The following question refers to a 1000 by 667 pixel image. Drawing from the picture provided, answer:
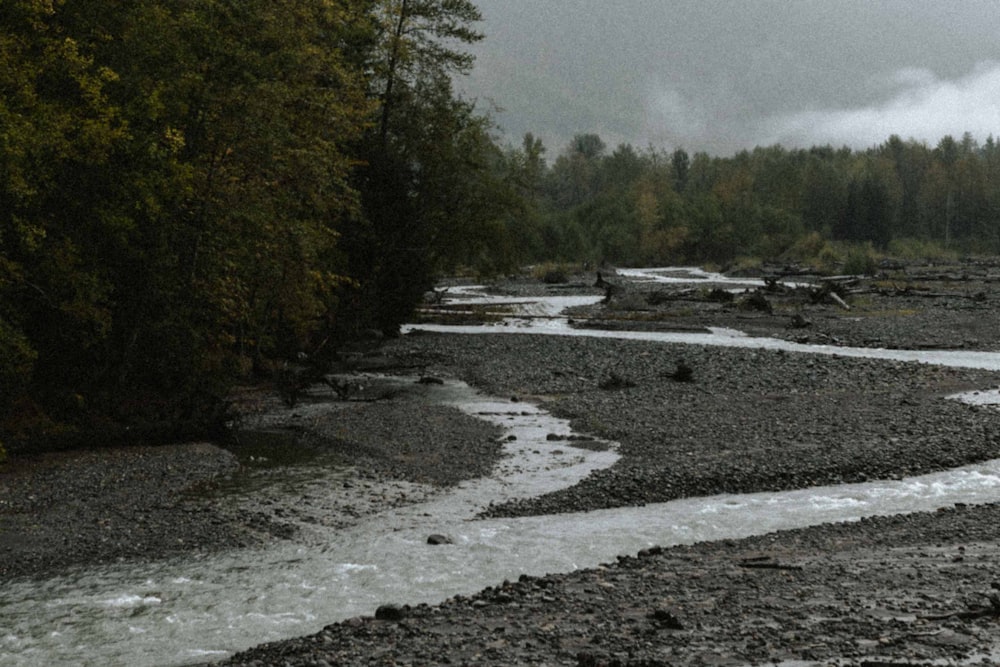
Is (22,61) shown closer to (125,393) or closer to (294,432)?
(125,393)

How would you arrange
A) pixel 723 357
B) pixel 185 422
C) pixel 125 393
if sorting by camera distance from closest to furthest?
pixel 185 422
pixel 125 393
pixel 723 357

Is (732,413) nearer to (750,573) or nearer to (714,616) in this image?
(750,573)

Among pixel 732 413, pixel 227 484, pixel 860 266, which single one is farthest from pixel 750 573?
pixel 860 266

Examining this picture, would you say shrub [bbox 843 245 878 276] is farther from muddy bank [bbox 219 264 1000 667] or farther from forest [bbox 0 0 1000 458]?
muddy bank [bbox 219 264 1000 667]

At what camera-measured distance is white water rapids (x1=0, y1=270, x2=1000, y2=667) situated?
35.1ft

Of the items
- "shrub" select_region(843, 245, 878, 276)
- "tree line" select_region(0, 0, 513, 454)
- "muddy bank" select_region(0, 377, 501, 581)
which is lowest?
"muddy bank" select_region(0, 377, 501, 581)

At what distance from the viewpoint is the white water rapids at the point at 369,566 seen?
1070cm

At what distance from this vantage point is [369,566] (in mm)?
13195

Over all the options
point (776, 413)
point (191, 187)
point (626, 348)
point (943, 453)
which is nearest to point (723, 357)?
point (626, 348)

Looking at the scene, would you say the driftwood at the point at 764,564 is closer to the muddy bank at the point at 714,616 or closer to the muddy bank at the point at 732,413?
the muddy bank at the point at 714,616

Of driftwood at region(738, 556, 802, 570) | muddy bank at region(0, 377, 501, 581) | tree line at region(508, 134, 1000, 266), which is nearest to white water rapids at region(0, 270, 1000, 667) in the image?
muddy bank at region(0, 377, 501, 581)

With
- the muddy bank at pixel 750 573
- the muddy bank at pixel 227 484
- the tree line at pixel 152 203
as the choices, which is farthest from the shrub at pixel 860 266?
the muddy bank at pixel 227 484

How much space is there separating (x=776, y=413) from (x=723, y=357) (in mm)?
12157

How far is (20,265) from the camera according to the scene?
64.3 ft
